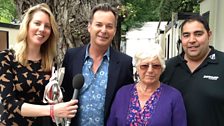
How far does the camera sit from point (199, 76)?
3184 mm

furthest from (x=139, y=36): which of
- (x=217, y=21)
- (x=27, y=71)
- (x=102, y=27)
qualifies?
(x=27, y=71)

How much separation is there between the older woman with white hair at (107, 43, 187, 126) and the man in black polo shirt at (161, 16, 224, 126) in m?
0.30

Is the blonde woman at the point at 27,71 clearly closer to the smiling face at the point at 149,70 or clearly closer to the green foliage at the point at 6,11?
Result: the smiling face at the point at 149,70

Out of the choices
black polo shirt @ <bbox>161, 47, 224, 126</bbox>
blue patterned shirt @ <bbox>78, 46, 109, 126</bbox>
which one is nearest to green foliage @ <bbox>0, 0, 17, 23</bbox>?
blue patterned shirt @ <bbox>78, 46, 109, 126</bbox>

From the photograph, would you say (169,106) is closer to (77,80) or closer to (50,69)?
(77,80)

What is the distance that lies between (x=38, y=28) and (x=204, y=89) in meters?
1.37

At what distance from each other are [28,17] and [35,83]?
0.51 meters

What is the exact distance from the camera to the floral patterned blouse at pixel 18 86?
2.87 metres

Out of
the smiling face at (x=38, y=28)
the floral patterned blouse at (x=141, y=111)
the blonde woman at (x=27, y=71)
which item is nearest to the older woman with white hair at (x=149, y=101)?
the floral patterned blouse at (x=141, y=111)

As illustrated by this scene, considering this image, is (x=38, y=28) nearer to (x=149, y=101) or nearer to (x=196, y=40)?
(x=149, y=101)

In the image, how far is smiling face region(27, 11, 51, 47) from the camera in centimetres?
302

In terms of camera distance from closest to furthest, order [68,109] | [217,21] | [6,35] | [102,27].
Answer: [68,109]
[102,27]
[217,21]
[6,35]

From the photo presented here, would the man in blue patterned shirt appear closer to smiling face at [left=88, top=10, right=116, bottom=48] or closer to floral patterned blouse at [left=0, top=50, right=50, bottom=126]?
smiling face at [left=88, top=10, right=116, bottom=48]

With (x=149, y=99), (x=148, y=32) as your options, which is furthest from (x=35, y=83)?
(x=148, y=32)
